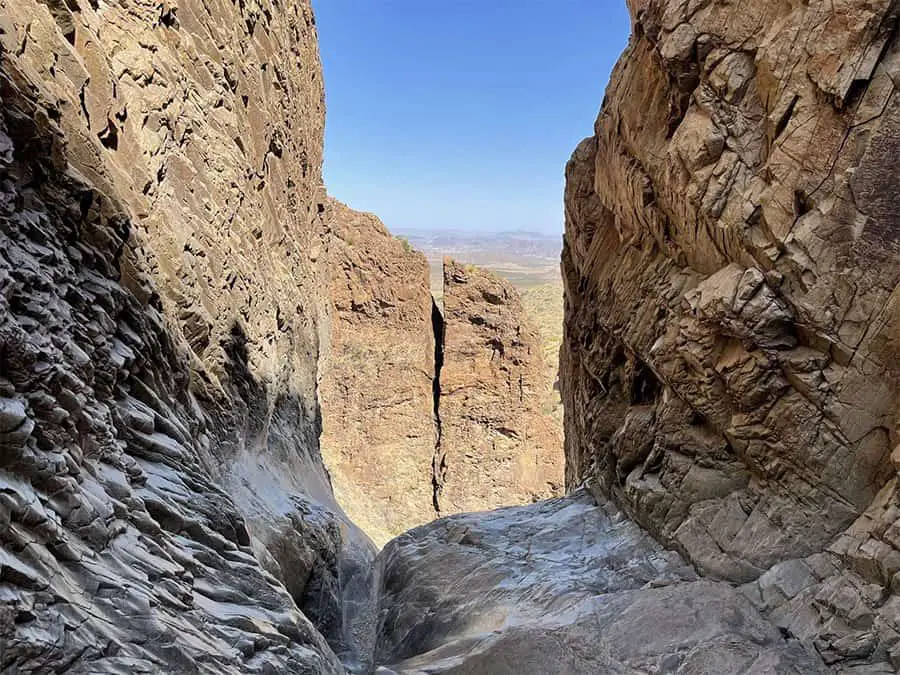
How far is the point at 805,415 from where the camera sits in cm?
764

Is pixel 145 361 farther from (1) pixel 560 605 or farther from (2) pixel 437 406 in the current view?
(2) pixel 437 406

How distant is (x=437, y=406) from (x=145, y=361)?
2444cm

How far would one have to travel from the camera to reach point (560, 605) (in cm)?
923

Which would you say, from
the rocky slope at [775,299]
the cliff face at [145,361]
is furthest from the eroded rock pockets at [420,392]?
the rocky slope at [775,299]

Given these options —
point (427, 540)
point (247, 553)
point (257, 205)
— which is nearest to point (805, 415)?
point (247, 553)

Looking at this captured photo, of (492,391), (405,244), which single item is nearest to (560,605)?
(492,391)

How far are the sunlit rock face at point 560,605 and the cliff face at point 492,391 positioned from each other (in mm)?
15365

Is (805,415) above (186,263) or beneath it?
beneath

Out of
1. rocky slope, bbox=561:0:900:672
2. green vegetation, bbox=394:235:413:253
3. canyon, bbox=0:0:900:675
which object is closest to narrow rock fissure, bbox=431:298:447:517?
green vegetation, bbox=394:235:413:253

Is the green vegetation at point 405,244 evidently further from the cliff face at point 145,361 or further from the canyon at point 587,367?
the cliff face at point 145,361

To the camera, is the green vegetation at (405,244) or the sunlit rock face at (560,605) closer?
the sunlit rock face at (560,605)

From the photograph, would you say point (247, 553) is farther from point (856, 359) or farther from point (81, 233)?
point (856, 359)

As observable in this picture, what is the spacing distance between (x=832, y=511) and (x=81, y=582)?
8.41 metres

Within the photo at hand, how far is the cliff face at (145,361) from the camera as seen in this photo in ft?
14.2
